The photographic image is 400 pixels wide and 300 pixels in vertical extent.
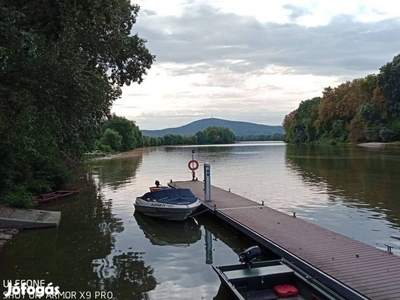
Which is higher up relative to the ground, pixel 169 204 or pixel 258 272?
pixel 169 204

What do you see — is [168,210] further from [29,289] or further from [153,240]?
[29,289]

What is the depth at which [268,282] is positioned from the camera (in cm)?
693

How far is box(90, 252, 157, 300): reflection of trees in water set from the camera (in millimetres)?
7500

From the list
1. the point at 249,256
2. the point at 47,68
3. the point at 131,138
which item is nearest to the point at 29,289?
the point at 249,256

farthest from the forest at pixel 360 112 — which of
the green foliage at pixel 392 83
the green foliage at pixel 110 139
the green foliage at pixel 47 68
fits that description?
the green foliage at pixel 47 68

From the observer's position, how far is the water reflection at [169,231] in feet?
37.6

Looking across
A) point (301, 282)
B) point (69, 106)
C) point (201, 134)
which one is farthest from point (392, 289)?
point (201, 134)

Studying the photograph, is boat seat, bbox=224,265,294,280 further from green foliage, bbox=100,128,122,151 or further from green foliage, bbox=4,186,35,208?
green foliage, bbox=100,128,122,151

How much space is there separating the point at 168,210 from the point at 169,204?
205 mm

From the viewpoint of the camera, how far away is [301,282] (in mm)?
6855

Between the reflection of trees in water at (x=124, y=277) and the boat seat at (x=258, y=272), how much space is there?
1.65m

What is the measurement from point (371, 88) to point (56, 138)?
72514 mm

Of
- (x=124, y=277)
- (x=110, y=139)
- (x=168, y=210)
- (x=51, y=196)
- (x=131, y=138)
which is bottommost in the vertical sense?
(x=124, y=277)

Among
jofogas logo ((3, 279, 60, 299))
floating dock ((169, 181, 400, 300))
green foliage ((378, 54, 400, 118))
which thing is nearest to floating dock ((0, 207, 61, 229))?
jofogas logo ((3, 279, 60, 299))
